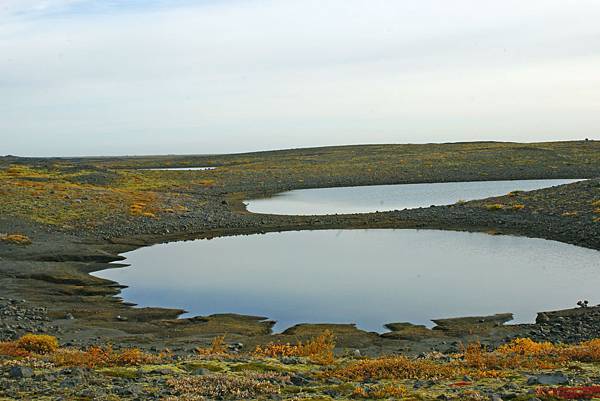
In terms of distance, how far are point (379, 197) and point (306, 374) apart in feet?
215

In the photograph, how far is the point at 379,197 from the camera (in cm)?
8000

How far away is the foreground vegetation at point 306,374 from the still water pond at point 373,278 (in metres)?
7.98

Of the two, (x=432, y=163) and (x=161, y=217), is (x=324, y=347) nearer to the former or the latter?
(x=161, y=217)

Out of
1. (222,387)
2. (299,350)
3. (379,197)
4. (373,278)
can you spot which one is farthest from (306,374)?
(379,197)

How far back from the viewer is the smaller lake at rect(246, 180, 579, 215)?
6788 cm

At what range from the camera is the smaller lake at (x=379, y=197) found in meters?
67.9

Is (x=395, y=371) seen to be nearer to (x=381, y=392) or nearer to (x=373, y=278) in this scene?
(x=381, y=392)

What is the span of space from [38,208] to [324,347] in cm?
4457

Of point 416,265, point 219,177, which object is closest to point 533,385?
point 416,265

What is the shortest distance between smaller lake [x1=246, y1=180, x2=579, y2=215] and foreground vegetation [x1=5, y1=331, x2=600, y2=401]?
46775 millimetres

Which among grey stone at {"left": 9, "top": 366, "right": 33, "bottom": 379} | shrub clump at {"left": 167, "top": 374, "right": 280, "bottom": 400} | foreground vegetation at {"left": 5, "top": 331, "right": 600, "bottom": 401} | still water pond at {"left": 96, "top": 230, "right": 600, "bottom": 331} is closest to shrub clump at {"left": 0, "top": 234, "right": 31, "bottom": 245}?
still water pond at {"left": 96, "top": 230, "right": 600, "bottom": 331}

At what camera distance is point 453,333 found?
23.2 meters

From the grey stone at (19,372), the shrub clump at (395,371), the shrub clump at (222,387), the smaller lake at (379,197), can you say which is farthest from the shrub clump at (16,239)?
the shrub clump at (395,371)

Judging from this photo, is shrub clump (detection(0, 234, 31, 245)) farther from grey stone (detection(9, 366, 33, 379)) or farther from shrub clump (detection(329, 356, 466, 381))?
shrub clump (detection(329, 356, 466, 381))
